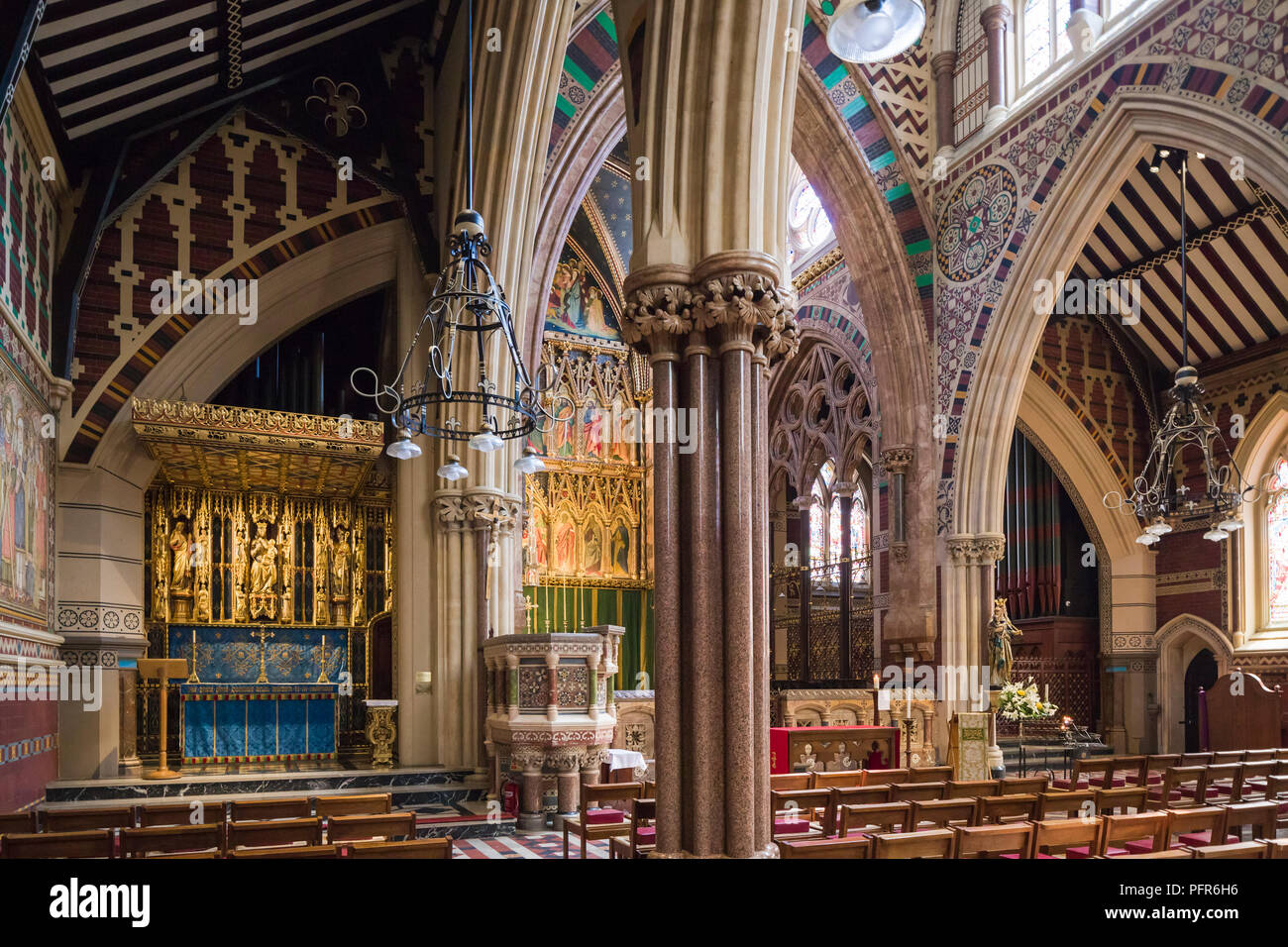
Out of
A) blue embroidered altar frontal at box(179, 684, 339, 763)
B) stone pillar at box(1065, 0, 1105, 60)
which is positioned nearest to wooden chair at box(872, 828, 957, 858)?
blue embroidered altar frontal at box(179, 684, 339, 763)

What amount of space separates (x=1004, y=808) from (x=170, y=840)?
4.58m

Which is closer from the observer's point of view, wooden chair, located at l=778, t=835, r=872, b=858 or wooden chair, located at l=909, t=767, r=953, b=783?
wooden chair, located at l=778, t=835, r=872, b=858

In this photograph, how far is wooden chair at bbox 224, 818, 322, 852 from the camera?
5262 mm

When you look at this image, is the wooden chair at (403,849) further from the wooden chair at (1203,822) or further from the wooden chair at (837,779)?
the wooden chair at (837,779)

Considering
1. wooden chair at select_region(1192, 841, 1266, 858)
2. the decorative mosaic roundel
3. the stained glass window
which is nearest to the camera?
wooden chair at select_region(1192, 841, 1266, 858)

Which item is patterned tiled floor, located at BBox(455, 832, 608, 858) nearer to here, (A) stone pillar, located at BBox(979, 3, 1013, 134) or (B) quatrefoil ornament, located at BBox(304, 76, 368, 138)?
(B) quatrefoil ornament, located at BBox(304, 76, 368, 138)

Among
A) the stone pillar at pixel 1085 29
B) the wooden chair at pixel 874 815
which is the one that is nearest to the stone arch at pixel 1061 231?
the stone pillar at pixel 1085 29

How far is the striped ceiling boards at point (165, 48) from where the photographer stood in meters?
9.51

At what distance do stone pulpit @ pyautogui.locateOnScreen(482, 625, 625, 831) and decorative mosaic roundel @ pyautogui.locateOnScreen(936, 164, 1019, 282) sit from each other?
783 centimetres

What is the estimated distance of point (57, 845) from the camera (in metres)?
4.81

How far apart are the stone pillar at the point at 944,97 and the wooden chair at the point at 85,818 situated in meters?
13.1
